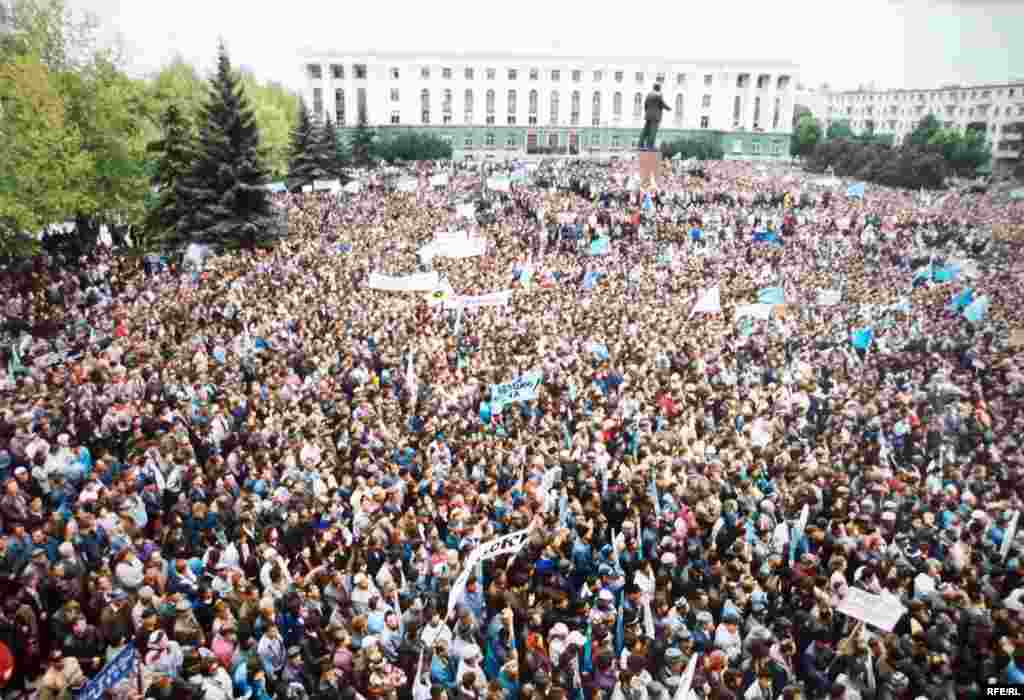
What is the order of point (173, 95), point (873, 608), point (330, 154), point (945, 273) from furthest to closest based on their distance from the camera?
1. point (330, 154)
2. point (173, 95)
3. point (945, 273)
4. point (873, 608)

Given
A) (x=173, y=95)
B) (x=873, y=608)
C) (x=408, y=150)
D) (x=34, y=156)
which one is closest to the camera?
(x=873, y=608)

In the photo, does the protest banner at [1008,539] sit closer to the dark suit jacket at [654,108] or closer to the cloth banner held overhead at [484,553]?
the cloth banner held overhead at [484,553]

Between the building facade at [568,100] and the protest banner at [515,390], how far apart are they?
7107 cm

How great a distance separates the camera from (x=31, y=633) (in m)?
6.05

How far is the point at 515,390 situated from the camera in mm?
10992

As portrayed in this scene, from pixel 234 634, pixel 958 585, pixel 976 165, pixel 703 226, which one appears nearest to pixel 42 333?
pixel 234 634

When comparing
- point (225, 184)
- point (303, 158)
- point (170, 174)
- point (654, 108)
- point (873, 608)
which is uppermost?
point (654, 108)

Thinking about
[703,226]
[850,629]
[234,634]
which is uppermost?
[703,226]

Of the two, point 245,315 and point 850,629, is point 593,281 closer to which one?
point 245,315

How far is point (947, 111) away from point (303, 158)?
85.5m

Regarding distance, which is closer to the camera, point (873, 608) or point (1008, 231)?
point (873, 608)

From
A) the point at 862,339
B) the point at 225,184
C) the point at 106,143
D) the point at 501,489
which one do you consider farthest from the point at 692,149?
the point at 501,489

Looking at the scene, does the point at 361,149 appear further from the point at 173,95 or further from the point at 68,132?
the point at 68,132

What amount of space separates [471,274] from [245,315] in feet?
22.2
